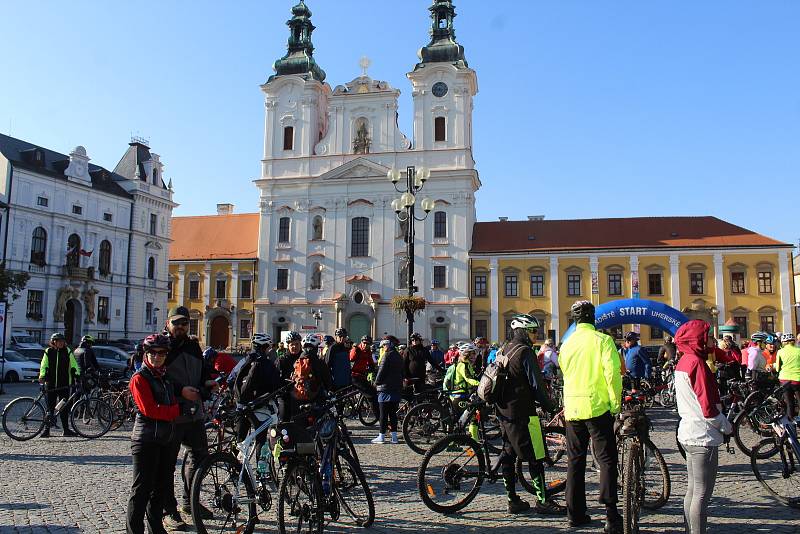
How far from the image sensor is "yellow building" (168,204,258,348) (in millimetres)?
50875

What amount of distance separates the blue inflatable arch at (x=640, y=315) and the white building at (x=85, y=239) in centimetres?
3323

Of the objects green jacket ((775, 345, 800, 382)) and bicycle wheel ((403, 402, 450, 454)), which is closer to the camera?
green jacket ((775, 345, 800, 382))

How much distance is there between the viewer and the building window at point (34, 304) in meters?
40.8

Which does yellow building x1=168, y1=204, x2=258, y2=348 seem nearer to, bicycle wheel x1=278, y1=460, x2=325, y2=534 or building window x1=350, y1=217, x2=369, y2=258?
building window x1=350, y1=217, x2=369, y2=258

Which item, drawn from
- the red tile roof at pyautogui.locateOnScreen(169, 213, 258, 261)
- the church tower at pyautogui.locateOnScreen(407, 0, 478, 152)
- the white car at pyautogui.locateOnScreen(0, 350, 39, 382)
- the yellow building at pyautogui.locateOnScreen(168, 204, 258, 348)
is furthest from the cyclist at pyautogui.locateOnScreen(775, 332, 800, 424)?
the red tile roof at pyautogui.locateOnScreen(169, 213, 258, 261)

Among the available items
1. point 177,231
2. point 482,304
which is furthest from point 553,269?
point 177,231

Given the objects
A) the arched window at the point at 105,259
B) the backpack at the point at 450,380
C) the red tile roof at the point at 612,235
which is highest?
the red tile roof at the point at 612,235

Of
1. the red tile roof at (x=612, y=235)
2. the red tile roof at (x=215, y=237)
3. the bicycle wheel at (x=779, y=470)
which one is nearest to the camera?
the bicycle wheel at (x=779, y=470)

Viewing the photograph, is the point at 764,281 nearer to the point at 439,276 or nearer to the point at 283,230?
the point at 439,276

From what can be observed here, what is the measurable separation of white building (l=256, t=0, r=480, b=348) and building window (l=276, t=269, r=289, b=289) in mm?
73

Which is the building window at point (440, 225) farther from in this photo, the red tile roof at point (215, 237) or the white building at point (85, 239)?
the white building at point (85, 239)

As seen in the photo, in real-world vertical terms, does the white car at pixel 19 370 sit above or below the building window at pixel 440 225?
below

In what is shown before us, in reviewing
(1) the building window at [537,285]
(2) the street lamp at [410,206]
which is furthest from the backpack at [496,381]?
(1) the building window at [537,285]

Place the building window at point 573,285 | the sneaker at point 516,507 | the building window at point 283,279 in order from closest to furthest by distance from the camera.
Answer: the sneaker at point 516,507, the building window at point 573,285, the building window at point 283,279
